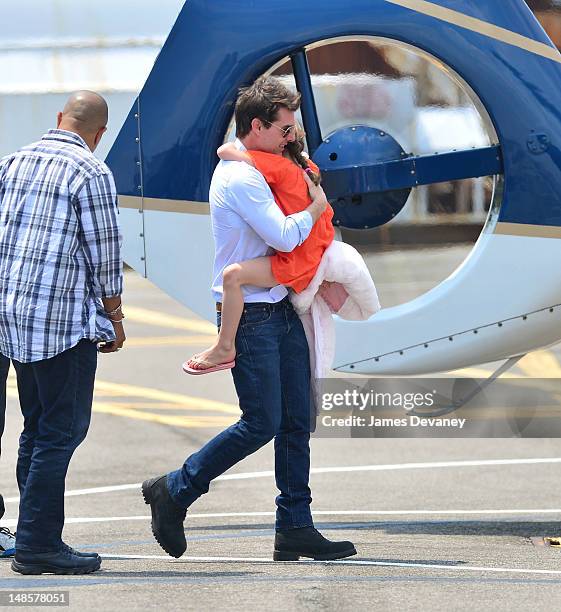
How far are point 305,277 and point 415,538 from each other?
5.03ft

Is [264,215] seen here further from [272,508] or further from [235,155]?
[272,508]

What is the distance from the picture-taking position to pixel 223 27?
522 cm

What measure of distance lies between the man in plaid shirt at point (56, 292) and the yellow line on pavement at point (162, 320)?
7.10 metres

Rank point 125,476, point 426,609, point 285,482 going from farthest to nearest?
1. point 125,476
2. point 285,482
3. point 426,609

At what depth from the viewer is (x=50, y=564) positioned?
166 inches

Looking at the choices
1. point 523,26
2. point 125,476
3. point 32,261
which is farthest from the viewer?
point 125,476

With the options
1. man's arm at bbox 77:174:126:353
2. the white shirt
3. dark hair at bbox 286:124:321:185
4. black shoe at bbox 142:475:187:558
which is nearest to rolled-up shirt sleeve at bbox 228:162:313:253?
the white shirt

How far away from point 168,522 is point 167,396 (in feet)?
19.6

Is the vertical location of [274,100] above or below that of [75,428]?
above

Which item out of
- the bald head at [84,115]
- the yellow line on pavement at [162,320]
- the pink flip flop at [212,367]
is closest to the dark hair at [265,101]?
the bald head at [84,115]

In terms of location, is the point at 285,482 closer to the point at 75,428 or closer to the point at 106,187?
the point at 75,428

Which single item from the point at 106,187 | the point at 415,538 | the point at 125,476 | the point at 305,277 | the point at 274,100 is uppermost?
the point at 274,100

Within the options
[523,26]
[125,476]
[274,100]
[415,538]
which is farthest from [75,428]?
[125,476]

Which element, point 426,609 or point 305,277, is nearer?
point 426,609
